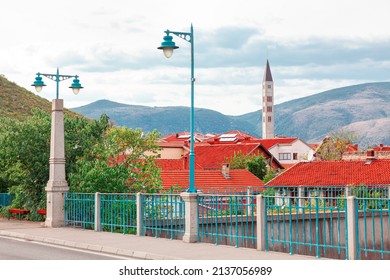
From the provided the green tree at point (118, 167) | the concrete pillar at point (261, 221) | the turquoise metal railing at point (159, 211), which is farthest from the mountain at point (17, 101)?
the concrete pillar at point (261, 221)

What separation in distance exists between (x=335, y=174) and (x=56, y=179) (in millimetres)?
45186

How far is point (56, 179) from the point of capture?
26.4 meters

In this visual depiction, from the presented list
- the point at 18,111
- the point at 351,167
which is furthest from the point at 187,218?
the point at 18,111

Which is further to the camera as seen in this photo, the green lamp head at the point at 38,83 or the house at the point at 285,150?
the house at the point at 285,150

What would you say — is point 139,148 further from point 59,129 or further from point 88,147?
point 59,129

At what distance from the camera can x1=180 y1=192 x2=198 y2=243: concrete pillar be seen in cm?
1981

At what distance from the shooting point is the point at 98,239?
69.2 ft

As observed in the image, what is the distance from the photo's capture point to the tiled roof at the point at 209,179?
184 ft

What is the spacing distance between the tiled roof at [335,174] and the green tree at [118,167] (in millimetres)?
35250

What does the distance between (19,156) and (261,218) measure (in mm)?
15027

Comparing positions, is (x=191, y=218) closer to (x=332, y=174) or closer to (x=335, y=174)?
(x=335, y=174)

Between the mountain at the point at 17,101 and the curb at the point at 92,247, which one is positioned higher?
the mountain at the point at 17,101

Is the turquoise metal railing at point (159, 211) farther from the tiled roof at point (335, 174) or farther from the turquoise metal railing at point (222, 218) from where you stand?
the tiled roof at point (335, 174)

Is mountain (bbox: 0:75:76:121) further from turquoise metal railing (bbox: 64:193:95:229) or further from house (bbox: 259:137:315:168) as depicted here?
turquoise metal railing (bbox: 64:193:95:229)
